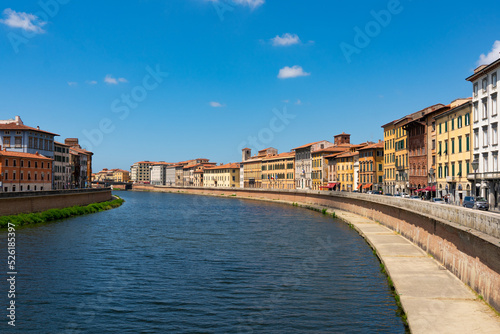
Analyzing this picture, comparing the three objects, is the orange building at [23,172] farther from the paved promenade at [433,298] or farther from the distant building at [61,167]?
the paved promenade at [433,298]

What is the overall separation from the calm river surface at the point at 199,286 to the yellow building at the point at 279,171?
11180 centimetres

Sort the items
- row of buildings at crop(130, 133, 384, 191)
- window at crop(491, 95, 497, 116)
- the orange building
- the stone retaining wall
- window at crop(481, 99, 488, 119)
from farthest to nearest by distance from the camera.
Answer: row of buildings at crop(130, 133, 384, 191) → the orange building → window at crop(481, 99, 488, 119) → window at crop(491, 95, 497, 116) → the stone retaining wall

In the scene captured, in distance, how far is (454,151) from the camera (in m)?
58.9

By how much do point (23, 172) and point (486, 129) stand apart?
228 ft

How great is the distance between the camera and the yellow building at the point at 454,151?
55.0m

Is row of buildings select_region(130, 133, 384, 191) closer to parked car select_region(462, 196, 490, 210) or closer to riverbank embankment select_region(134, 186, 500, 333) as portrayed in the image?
parked car select_region(462, 196, 490, 210)

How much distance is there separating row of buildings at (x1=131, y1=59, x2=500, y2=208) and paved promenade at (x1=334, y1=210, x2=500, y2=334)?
14879mm

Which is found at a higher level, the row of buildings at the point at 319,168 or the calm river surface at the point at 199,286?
the row of buildings at the point at 319,168

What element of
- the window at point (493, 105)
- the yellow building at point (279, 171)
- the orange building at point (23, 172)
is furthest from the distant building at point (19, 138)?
the yellow building at point (279, 171)

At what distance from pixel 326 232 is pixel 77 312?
1204 inches

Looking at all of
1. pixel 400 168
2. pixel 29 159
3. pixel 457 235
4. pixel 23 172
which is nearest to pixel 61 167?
pixel 29 159

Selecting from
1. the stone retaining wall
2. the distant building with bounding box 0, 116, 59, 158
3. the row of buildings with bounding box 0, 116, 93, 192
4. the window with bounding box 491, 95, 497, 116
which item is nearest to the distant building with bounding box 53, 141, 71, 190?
the row of buildings with bounding box 0, 116, 93, 192

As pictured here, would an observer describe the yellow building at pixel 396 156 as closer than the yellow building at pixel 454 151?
No

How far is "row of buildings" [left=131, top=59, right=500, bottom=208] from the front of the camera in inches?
1954
